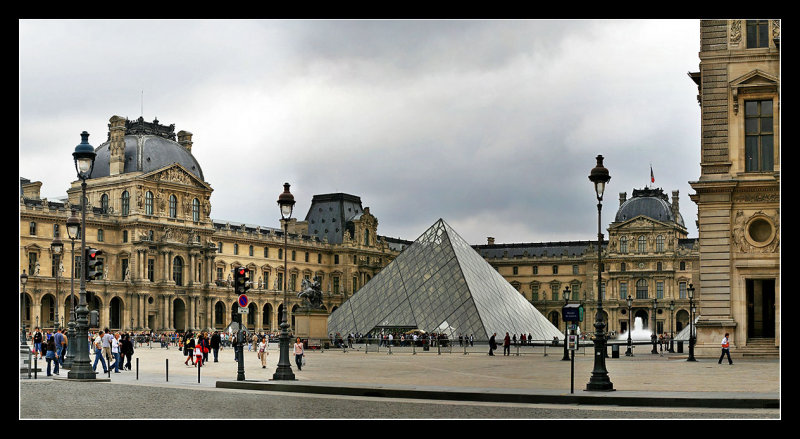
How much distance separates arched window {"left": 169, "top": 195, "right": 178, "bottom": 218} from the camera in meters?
87.8

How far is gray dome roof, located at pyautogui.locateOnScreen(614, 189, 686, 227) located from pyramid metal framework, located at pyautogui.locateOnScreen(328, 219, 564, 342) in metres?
44.7

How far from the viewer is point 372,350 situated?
51500mm

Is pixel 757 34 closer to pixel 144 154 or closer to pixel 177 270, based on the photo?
pixel 144 154

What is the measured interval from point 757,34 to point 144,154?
62.8 m

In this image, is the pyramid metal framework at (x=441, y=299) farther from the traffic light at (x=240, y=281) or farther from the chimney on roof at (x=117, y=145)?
the traffic light at (x=240, y=281)

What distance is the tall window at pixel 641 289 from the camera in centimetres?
10644

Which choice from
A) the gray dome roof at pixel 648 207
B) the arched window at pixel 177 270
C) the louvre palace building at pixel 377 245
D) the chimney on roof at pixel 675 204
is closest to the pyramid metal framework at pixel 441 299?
the louvre palace building at pixel 377 245

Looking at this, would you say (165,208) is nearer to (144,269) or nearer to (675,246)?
(144,269)

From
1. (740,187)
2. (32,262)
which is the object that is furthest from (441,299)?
(32,262)

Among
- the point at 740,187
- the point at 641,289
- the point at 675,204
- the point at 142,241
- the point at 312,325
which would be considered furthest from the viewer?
the point at 675,204

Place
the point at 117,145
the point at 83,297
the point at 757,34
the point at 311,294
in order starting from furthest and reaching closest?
the point at 117,145, the point at 311,294, the point at 757,34, the point at 83,297

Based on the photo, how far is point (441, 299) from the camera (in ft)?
199

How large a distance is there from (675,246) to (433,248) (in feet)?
154

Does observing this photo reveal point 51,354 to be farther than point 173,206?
No
